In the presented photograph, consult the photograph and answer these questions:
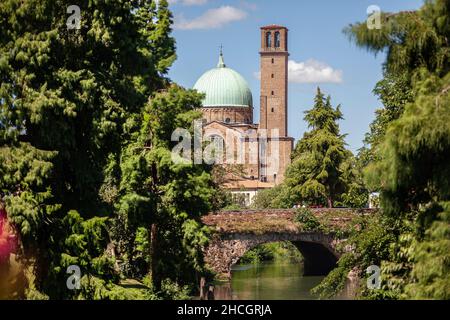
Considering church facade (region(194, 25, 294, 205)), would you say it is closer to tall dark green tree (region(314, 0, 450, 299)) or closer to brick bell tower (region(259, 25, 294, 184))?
brick bell tower (region(259, 25, 294, 184))

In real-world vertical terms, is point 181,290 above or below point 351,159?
below

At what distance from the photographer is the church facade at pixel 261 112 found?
119125mm

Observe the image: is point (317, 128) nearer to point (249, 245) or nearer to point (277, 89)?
point (249, 245)

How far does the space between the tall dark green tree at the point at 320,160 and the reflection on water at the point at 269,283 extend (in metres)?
4.35

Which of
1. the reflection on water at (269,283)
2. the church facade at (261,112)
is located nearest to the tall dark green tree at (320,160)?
the reflection on water at (269,283)

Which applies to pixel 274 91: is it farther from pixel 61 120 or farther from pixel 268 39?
pixel 61 120

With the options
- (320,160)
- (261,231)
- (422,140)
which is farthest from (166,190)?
(320,160)

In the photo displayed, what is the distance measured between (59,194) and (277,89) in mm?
105509

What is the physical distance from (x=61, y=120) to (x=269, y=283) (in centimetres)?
2820

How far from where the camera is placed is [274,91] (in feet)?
419

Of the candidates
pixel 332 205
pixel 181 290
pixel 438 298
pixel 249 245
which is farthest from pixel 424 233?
pixel 332 205

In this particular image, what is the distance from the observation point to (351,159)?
55938 millimetres

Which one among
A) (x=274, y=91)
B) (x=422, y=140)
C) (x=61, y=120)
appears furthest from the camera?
(x=274, y=91)

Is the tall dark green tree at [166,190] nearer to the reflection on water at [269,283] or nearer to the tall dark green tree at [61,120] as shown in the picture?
the reflection on water at [269,283]
